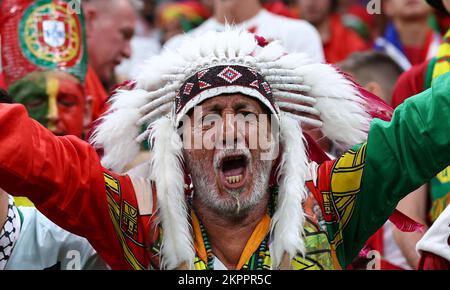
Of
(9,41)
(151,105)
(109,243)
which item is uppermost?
(9,41)

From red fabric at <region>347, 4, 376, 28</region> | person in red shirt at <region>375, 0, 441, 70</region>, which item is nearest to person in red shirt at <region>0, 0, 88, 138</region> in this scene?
person in red shirt at <region>375, 0, 441, 70</region>

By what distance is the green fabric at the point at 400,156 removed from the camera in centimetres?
305

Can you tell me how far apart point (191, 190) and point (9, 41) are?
4.56 feet

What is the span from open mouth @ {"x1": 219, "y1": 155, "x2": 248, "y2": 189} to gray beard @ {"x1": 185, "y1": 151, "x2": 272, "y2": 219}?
21mm

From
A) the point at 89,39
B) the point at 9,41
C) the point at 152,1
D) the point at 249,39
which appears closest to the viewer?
the point at 249,39

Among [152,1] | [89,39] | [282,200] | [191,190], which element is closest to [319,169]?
[282,200]

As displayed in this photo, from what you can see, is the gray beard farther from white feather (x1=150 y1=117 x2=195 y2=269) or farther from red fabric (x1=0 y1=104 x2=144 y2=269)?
red fabric (x1=0 y1=104 x2=144 y2=269)

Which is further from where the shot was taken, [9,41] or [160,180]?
[9,41]

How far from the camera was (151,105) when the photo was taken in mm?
3625

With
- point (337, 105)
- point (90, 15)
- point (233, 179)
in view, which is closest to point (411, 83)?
point (337, 105)

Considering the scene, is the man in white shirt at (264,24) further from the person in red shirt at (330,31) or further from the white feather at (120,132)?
the white feather at (120,132)

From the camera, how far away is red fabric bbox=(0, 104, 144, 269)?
3002mm

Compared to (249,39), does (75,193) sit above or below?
below

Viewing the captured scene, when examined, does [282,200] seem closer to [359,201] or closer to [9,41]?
[359,201]
